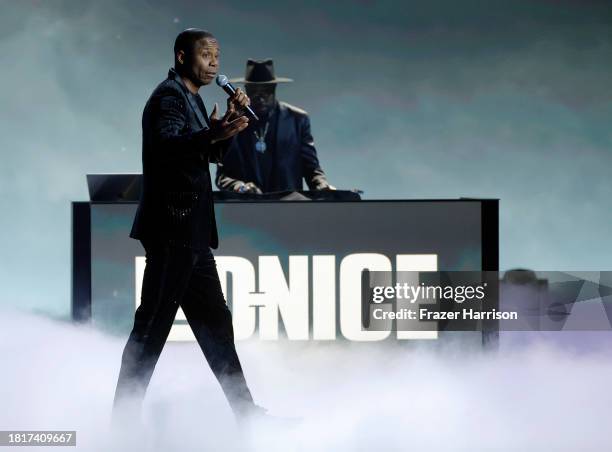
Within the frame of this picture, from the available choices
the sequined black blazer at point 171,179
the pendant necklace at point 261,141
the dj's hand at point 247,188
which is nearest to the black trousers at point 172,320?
the sequined black blazer at point 171,179

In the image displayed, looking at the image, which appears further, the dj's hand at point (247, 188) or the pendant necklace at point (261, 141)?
the pendant necklace at point (261, 141)

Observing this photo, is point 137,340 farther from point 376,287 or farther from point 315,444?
point 376,287

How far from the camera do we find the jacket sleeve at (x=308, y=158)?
260 inches

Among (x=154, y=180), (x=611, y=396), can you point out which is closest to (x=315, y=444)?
(x=154, y=180)

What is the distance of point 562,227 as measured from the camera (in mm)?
8430

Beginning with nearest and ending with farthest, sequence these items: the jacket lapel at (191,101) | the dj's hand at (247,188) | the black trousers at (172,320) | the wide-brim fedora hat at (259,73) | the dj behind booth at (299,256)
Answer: the black trousers at (172,320) < the jacket lapel at (191,101) < the dj behind booth at (299,256) < the dj's hand at (247,188) < the wide-brim fedora hat at (259,73)

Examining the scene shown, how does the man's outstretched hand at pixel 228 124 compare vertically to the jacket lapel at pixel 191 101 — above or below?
below

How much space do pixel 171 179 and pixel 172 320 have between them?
1.77ft

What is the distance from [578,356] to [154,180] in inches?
117

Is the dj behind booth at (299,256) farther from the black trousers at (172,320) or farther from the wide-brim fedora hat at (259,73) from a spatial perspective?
the black trousers at (172,320)

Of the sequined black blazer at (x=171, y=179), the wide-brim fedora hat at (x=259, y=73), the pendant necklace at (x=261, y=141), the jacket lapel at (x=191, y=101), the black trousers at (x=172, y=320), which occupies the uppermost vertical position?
the wide-brim fedora hat at (x=259, y=73)

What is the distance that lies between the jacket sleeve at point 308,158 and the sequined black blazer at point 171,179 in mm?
2885

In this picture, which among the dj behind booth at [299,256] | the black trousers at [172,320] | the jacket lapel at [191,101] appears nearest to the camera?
the black trousers at [172,320]

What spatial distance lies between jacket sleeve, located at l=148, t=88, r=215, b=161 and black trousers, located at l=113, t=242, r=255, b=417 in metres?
0.37
